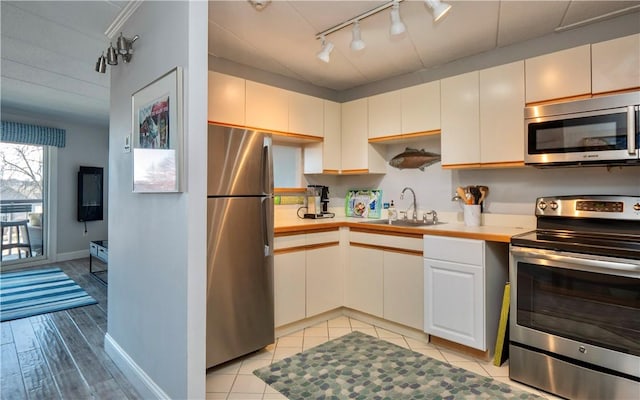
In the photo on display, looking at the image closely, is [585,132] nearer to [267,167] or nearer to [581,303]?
[581,303]

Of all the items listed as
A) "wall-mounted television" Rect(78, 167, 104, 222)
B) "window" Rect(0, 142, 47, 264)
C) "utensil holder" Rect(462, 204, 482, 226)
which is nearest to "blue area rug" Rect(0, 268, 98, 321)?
"window" Rect(0, 142, 47, 264)

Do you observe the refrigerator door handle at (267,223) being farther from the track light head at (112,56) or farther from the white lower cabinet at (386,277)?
the track light head at (112,56)

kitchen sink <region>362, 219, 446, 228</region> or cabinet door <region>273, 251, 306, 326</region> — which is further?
kitchen sink <region>362, 219, 446, 228</region>

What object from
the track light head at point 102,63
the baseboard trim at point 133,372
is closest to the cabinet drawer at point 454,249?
the baseboard trim at point 133,372

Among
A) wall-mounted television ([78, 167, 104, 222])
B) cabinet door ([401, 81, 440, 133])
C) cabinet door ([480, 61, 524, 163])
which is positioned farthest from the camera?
wall-mounted television ([78, 167, 104, 222])

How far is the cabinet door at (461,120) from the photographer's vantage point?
106 inches

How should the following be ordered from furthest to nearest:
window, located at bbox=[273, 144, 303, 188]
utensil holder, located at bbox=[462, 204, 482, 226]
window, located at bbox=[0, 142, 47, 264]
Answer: window, located at bbox=[0, 142, 47, 264], window, located at bbox=[273, 144, 303, 188], utensil holder, located at bbox=[462, 204, 482, 226]

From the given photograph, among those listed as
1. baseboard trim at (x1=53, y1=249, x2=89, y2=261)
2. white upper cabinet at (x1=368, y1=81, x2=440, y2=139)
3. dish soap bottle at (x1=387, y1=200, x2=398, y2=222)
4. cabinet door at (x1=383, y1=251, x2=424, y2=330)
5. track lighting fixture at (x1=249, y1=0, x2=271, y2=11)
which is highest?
track lighting fixture at (x1=249, y1=0, x2=271, y2=11)

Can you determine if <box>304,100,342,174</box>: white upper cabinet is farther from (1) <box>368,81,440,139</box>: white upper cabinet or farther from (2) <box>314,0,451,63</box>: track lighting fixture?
(2) <box>314,0,451,63</box>: track lighting fixture

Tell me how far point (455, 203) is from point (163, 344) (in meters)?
2.52

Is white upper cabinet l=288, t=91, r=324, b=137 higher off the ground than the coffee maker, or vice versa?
white upper cabinet l=288, t=91, r=324, b=137

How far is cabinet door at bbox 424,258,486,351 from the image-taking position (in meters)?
2.38

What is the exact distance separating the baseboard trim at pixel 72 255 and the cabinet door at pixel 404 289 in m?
5.66

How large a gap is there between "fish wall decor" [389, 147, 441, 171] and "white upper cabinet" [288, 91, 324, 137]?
2.70 ft
